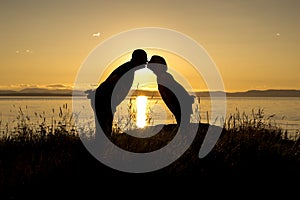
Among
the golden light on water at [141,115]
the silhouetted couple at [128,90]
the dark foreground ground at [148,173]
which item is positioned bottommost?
the dark foreground ground at [148,173]

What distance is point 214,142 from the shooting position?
9070mm

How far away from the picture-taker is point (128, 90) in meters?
9.99

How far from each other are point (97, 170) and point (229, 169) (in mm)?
2301

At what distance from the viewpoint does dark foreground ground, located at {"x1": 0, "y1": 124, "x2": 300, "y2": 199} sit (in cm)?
657

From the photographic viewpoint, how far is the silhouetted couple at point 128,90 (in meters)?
9.98

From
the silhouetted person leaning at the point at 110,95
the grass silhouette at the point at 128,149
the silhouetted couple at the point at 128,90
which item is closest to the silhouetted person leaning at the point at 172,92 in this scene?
the silhouetted couple at the point at 128,90

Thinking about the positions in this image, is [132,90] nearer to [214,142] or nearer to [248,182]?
[214,142]

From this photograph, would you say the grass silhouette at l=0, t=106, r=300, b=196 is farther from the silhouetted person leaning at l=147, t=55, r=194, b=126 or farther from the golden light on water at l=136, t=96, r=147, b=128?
the golden light on water at l=136, t=96, r=147, b=128

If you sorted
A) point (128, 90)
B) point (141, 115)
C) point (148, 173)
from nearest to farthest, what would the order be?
point (148, 173) → point (128, 90) → point (141, 115)

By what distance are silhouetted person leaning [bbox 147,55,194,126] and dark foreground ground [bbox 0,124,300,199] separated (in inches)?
59.1

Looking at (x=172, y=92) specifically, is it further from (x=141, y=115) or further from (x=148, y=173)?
(x=148, y=173)

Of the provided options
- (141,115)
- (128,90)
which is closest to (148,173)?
(128,90)

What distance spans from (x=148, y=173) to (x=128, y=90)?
10.9ft

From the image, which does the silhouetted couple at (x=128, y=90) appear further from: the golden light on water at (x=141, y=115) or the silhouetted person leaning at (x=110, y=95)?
the golden light on water at (x=141, y=115)
